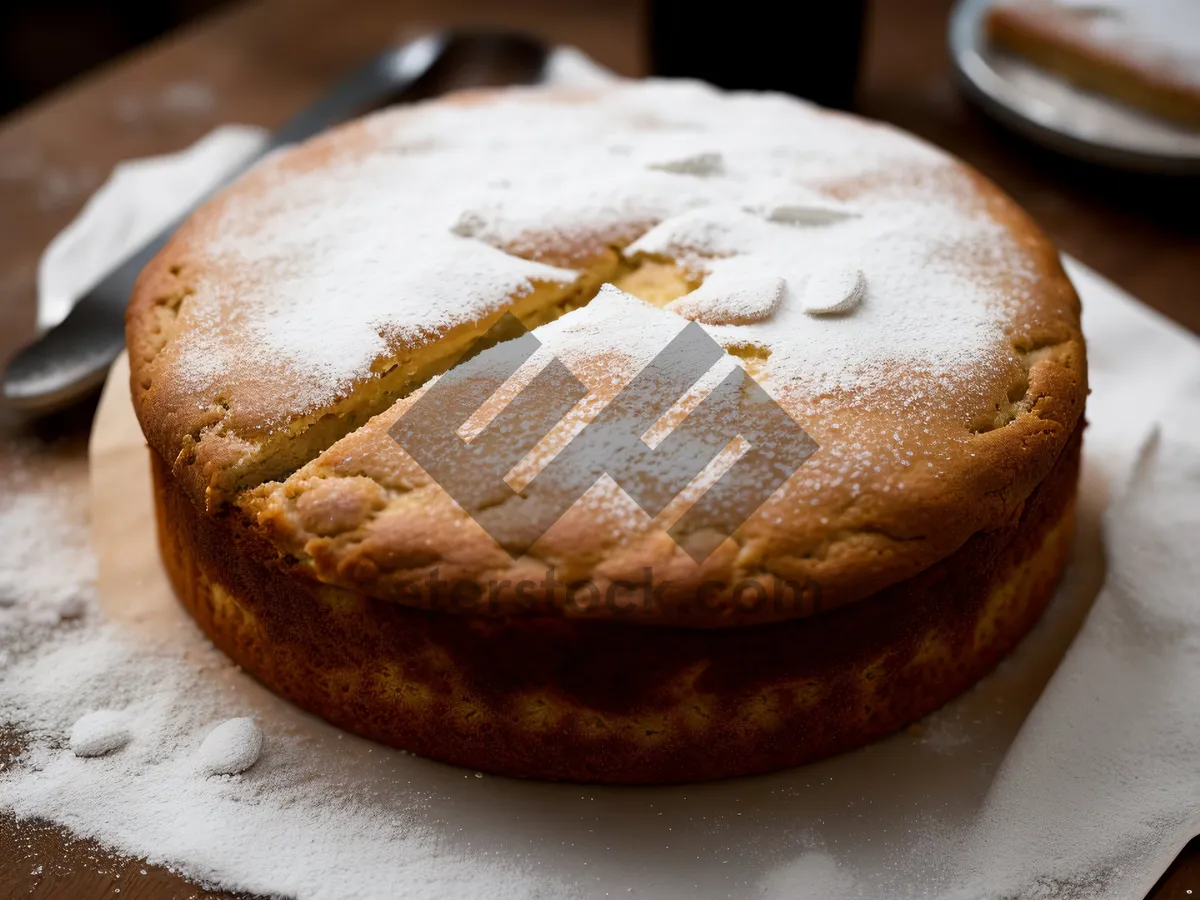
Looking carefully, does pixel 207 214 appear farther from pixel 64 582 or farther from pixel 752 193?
pixel 752 193

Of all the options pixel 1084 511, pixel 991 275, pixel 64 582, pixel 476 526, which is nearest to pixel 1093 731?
pixel 1084 511

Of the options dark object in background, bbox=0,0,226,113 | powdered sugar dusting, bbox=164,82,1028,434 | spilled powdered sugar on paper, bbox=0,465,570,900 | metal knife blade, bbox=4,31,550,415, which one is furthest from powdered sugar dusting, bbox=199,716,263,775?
dark object in background, bbox=0,0,226,113

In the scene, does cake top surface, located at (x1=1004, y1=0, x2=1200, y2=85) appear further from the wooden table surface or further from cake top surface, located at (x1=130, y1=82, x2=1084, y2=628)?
cake top surface, located at (x1=130, y1=82, x2=1084, y2=628)

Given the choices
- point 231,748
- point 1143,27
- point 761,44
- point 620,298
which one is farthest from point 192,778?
point 1143,27

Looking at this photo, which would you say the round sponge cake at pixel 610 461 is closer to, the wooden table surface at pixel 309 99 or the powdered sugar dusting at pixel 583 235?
the powdered sugar dusting at pixel 583 235

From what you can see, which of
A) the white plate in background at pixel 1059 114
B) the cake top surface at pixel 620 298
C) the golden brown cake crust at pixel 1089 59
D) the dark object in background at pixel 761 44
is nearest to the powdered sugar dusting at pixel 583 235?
the cake top surface at pixel 620 298

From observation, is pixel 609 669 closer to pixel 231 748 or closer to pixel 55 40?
pixel 231 748

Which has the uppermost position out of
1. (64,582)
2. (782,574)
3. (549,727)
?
(782,574)

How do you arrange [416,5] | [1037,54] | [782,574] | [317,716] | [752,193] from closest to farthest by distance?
[782,574] → [317,716] → [752,193] → [1037,54] → [416,5]

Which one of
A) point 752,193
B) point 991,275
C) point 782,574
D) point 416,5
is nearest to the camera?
point 782,574
